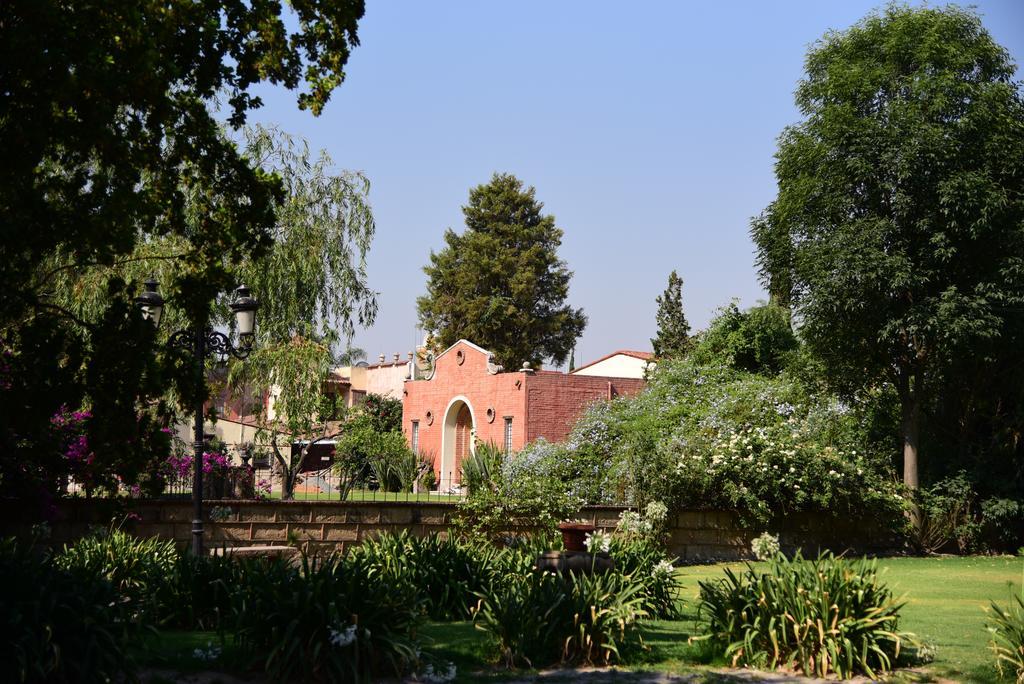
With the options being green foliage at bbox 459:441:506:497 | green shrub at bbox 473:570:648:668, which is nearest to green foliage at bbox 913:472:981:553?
green foliage at bbox 459:441:506:497

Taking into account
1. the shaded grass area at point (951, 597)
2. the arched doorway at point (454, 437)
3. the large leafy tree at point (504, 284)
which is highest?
the large leafy tree at point (504, 284)

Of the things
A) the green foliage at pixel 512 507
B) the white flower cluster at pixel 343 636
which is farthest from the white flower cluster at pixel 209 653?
the green foliage at pixel 512 507

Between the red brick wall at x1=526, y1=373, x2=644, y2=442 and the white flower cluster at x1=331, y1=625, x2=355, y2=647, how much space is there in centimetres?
2326

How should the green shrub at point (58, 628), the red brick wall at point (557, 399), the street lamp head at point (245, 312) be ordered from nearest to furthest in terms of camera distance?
the green shrub at point (58, 628) < the street lamp head at point (245, 312) < the red brick wall at point (557, 399)

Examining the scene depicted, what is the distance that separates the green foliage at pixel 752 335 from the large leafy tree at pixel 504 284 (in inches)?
893

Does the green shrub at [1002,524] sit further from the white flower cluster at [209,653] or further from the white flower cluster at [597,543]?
the white flower cluster at [209,653]

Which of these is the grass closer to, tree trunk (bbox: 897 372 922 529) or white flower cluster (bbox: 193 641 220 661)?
white flower cluster (bbox: 193 641 220 661)

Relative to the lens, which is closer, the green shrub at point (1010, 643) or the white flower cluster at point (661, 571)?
the green shrub at point (1010, 643)

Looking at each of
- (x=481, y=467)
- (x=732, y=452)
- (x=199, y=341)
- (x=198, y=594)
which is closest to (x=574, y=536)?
(x=198, y=594)

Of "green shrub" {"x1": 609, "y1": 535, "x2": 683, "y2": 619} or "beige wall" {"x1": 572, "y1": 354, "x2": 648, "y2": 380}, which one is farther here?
"beige wall" {"x1": 572, "y1": 354, "x2": 648, "y2": 380}

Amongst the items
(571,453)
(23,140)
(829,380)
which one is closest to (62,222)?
(23,140)

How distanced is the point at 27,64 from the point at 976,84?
1901 centimetres

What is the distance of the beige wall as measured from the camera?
4494 cm

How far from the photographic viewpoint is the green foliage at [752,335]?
92.6 feet
